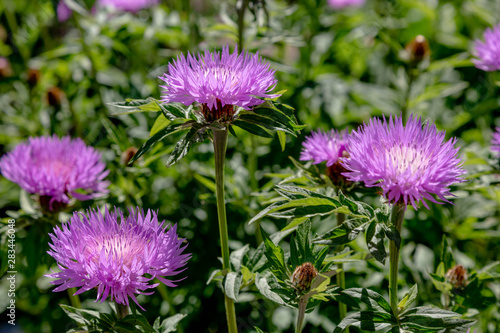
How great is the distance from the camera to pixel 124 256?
1101 millimetres

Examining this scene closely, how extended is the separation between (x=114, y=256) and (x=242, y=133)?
4.35 feet

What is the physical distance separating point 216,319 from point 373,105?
1316mm

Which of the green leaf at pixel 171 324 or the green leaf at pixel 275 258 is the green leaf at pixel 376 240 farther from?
the green leaf at pixel 171 324

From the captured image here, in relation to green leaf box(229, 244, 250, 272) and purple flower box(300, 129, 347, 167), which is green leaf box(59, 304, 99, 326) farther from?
purple flower box(300, 129, 347, 167)

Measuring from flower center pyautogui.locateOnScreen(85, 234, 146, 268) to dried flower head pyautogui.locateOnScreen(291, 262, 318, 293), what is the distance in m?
0.36

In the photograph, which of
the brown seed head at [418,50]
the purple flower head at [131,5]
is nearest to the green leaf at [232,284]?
the brown seed head at [418,50]

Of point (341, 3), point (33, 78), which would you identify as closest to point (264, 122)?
point (33, 78)

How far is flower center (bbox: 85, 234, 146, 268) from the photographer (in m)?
1.09

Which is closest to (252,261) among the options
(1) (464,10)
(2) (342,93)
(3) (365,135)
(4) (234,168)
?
(3) (365,135)

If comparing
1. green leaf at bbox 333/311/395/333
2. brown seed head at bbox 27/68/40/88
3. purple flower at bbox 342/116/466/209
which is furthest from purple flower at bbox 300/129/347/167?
brown seed head at bbox 27/68/40/88

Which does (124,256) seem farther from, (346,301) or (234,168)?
(234,168)

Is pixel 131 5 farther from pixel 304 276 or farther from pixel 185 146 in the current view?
pixel 304 276

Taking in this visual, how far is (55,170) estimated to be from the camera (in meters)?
1.64

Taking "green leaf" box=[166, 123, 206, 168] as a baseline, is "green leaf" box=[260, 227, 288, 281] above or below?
below
